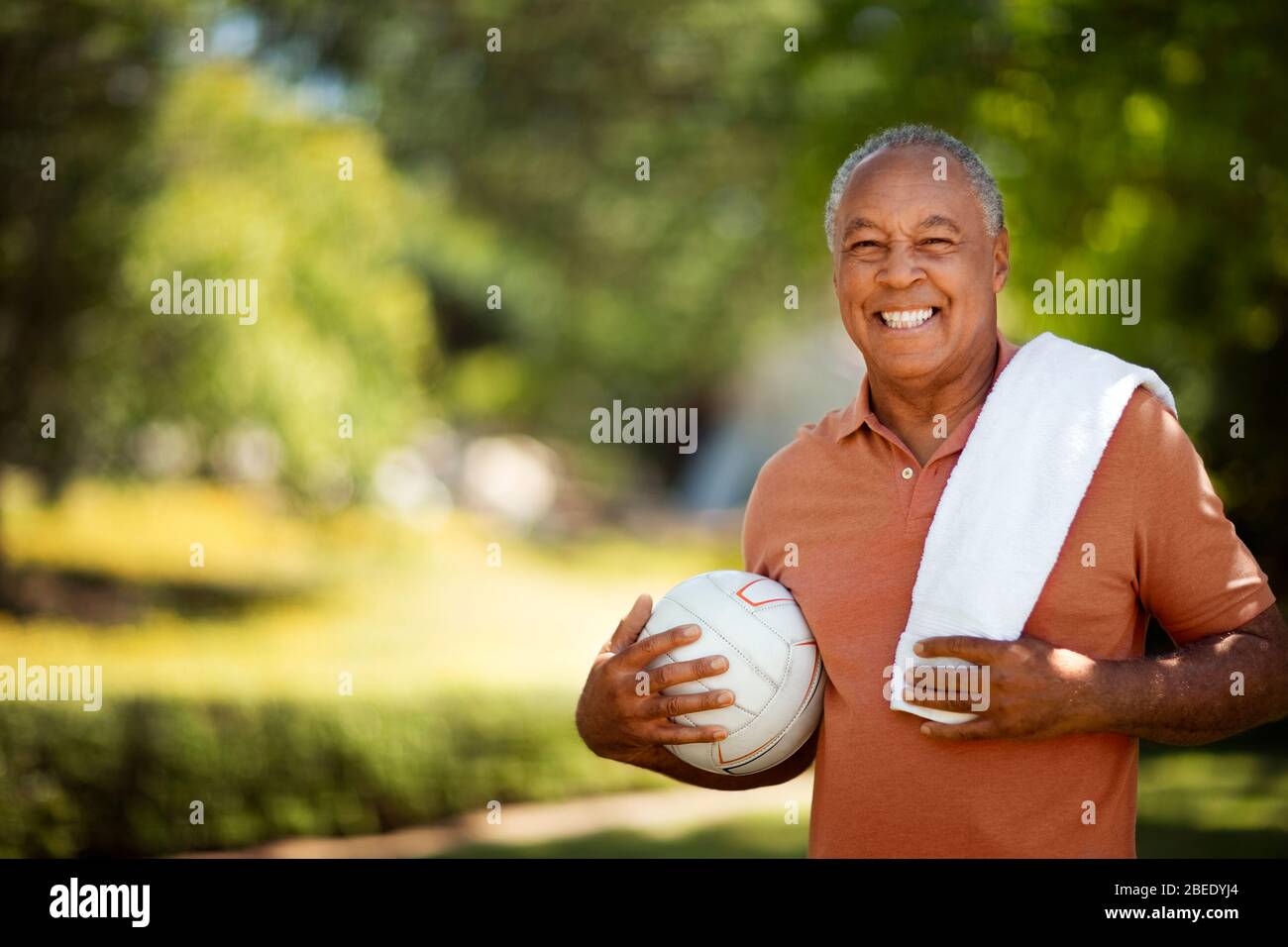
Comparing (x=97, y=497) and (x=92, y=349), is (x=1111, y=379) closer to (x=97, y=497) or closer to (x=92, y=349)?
(x=92, y=349)

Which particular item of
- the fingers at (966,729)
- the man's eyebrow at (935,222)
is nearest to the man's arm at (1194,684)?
the fingers at (966,729)

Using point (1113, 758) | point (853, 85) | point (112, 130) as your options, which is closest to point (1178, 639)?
point (1113, 758)

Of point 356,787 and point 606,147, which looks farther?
point 606,147

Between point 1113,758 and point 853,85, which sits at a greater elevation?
point 853,85

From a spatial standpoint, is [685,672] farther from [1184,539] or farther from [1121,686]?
[1184,539]

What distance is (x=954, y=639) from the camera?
8.00ft

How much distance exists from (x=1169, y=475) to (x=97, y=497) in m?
18.1

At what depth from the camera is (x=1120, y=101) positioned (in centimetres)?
714

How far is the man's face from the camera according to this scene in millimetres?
2680

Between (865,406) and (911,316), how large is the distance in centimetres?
24

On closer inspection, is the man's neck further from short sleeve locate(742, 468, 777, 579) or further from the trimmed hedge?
the trimmed hedge

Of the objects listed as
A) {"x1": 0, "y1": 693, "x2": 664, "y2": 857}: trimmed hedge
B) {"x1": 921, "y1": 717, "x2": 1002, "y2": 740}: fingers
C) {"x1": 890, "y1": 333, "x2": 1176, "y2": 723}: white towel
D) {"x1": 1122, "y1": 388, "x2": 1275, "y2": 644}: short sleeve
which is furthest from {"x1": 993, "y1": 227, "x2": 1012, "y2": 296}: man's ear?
{"x1": 0, "y1": 693, "x2": 664, "y2": 857}: trimmed hedge

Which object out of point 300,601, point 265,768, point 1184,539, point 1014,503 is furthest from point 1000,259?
point 300,601

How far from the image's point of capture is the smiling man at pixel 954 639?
8.04 ft
